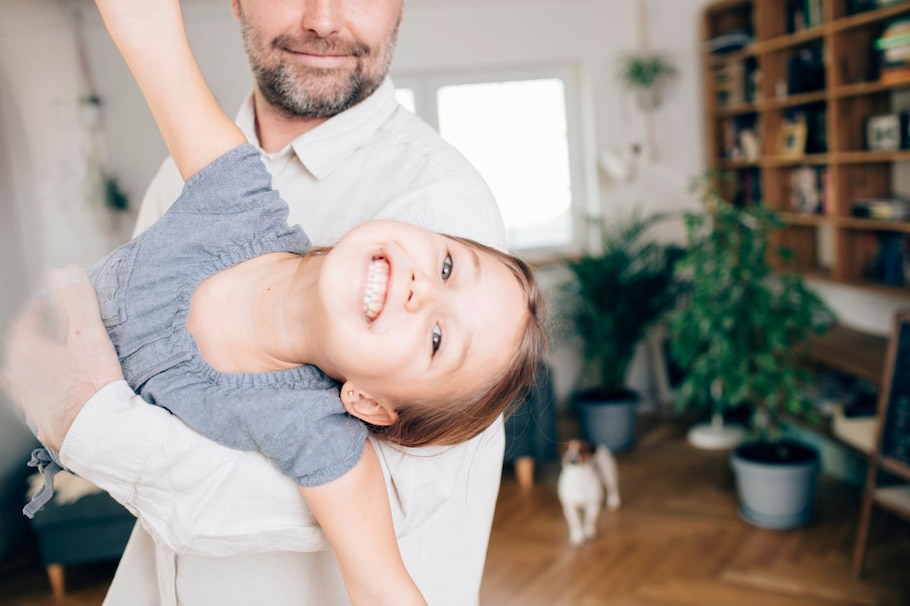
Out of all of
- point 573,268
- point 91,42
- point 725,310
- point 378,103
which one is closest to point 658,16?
point 573,268

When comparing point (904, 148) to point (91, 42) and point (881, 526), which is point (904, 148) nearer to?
point (881, 526)

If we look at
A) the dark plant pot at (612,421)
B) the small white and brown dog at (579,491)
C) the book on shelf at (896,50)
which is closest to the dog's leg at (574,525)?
the small white and brown dog at (579,491)

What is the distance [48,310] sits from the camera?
54 centimetres

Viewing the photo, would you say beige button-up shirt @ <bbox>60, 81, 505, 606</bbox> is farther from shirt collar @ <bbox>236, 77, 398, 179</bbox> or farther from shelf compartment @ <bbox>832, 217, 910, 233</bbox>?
shelf compartment @ <bbox>832, 217, 910, 233</bbox>

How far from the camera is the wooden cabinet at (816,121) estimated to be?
3.57 metres

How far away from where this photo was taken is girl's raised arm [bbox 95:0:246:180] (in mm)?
685

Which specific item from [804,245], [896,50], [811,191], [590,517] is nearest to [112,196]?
[590,517]

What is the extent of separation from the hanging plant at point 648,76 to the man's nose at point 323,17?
419 cm

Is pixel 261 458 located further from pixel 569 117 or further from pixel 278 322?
pixel 569 117

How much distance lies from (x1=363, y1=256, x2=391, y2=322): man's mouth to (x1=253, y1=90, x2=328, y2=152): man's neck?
34 centimetres

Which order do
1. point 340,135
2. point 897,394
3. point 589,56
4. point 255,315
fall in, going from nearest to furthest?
point 255,315 → point 340,135 → point 897,394 → point 589,56

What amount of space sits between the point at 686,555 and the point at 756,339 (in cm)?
89

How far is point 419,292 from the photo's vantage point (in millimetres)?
861

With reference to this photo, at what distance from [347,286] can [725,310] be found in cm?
269
